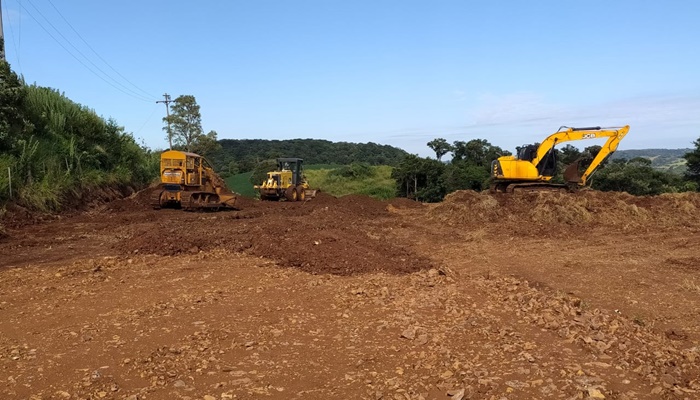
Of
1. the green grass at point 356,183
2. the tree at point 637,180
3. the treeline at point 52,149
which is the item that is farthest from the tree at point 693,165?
the treeline at point 52,149

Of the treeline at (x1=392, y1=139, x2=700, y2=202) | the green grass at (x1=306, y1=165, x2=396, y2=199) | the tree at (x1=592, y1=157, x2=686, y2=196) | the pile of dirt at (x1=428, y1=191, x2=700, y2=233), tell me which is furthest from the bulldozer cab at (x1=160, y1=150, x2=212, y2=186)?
the tree at (x1=592, y1=157, x2=686, y2=196)

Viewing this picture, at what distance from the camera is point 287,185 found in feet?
84.6

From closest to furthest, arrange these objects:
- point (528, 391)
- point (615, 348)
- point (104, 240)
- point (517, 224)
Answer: point (528, 391) → point (615, 348) → point (104, 240) → point (517, 224)

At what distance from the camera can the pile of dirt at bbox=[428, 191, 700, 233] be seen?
15.1 m

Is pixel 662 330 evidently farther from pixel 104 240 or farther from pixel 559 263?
pixel 104 240

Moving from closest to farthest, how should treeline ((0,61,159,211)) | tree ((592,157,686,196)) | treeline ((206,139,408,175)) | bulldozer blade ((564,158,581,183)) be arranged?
treeline ((0,61,159,211)) < bulldozer blade ((564,158,581,183)) < tree ((592,157,686,196)) < treeline ((206,139,408,175))

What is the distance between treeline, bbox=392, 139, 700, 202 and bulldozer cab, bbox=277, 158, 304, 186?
9653 mm

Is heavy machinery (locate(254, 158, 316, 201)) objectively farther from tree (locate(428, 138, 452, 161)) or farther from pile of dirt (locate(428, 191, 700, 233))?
tree (locate(428, 138, 452, 161))

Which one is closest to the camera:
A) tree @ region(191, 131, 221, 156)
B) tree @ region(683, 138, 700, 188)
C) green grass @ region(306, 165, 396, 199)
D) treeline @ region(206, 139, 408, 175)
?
tree @ region(683, 138, 700, 188)

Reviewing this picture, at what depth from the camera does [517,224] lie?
15258mm

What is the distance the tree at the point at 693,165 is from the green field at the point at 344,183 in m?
19.9

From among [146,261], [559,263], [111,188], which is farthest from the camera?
[111,188]

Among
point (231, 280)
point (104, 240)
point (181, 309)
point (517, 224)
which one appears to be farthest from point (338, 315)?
point (517, 224)

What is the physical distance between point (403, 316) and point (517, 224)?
1057cm
